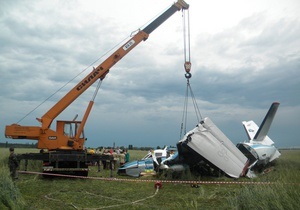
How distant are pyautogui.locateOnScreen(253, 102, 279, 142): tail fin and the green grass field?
9.17m

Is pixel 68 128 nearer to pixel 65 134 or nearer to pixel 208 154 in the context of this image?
pixel 65 134

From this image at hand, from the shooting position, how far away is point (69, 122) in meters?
15.6

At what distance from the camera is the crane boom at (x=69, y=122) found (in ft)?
48.5

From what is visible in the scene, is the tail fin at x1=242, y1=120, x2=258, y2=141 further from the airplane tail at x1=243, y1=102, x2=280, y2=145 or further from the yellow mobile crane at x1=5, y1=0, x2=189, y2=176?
the yellow mobile crane at x1=5, y1=0, x2=189, y2=176

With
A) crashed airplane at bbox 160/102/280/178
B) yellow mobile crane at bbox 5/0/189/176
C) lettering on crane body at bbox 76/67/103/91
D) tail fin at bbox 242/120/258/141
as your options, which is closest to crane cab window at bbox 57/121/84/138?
yellow mobile crane at bbox 5/0/189/176

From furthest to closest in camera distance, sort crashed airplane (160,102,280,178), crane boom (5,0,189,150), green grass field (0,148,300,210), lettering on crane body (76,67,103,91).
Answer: lettering on crane body (76,67,103,91), crane boom (5,0,189,150), crashed airplane (160,102,280,178), green grass field (0,148,300,210)

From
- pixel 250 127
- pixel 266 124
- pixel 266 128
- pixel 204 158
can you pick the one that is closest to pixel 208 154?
pixel 204 158

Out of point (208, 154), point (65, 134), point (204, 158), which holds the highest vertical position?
point (65, 134)

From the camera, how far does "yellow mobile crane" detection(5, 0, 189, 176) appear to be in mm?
14445

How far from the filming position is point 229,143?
14.6m

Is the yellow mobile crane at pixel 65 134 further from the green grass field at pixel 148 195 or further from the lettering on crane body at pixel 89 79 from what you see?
the green grass field at pixel 148 195

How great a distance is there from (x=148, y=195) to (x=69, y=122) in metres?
6.82

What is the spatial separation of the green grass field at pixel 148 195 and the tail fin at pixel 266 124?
30.1 ft

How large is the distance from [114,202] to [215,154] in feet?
20.7
